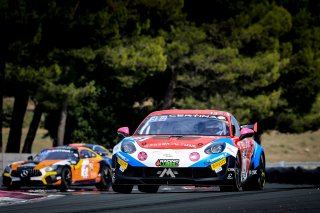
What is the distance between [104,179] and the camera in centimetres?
2561

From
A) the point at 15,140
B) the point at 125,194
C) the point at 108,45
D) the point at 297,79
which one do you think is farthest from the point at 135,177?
the point at 297,79

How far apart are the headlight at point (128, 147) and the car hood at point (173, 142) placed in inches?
4.6

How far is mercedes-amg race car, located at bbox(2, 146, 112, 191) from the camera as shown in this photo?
2309cm

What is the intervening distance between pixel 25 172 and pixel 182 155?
9.08m

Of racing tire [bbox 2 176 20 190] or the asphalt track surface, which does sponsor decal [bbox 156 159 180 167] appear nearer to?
the asphalt track surface

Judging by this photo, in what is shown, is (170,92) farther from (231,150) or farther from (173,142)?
(173,142)

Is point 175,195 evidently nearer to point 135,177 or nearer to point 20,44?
point 135,177

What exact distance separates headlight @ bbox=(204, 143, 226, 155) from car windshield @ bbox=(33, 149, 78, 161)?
9975 millimetres

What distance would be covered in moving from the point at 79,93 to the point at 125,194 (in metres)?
28.8

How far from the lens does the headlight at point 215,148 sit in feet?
49.3

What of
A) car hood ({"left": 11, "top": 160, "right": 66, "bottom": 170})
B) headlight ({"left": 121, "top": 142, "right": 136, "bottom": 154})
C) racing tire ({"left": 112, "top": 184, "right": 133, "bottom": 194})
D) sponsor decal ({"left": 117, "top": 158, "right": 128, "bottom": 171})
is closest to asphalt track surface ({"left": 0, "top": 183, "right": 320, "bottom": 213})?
racing tire ({"left": 112, "top": 184, "right": 133, "bottom": 194})

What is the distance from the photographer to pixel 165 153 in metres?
14.9

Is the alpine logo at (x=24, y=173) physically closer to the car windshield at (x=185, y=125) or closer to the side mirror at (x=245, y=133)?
the car windshield at (x=185, y=125)

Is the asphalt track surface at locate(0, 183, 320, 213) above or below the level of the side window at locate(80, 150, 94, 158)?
below
